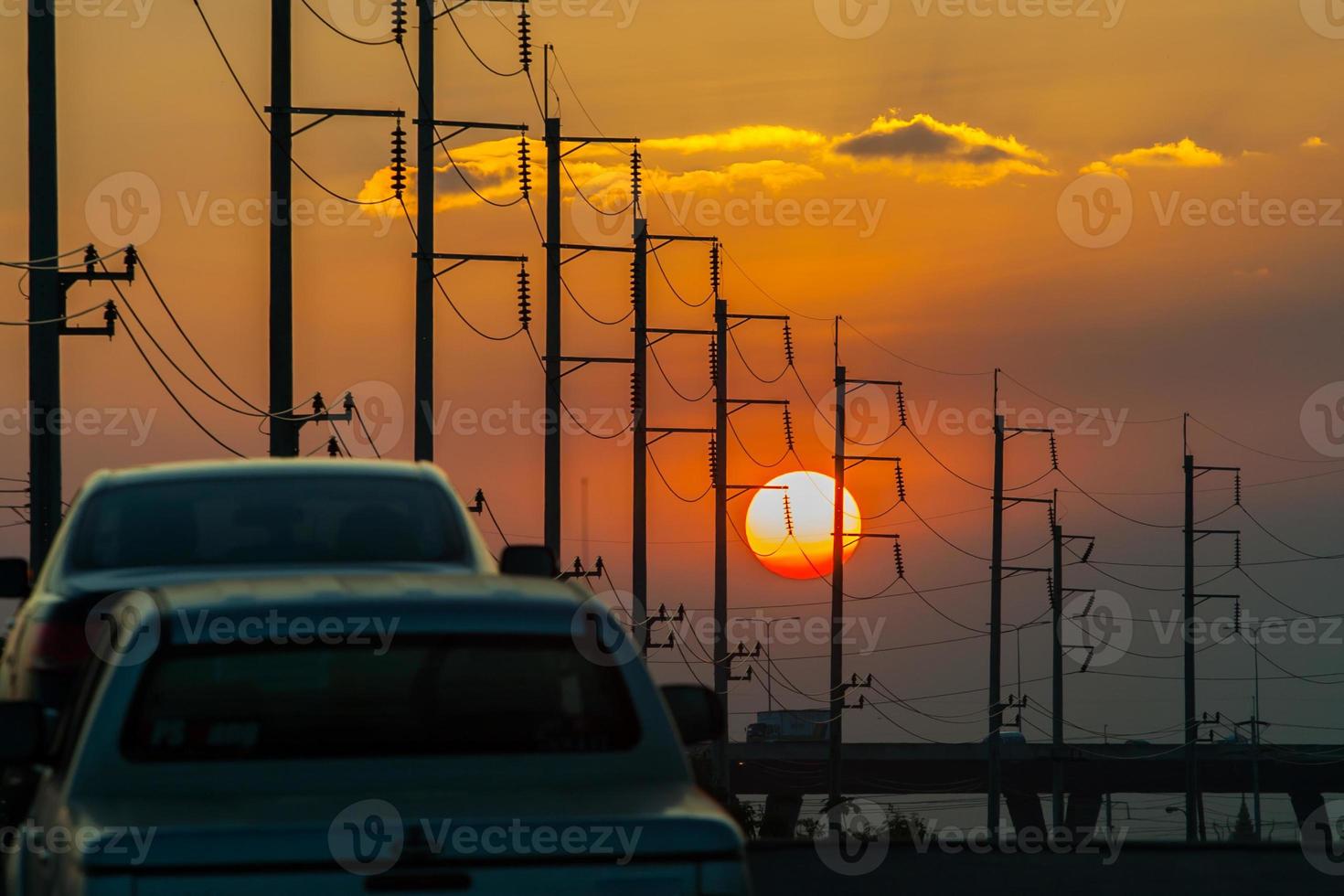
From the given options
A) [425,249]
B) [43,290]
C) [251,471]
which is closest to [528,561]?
[251,471]

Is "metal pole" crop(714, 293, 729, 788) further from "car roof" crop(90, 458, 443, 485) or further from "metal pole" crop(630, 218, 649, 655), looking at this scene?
"car roof" crop(90, 458, 443, 485)

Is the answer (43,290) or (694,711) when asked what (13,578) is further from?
(43,290)

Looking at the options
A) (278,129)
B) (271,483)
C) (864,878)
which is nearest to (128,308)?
(278,129)

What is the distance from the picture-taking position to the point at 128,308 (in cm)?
2989

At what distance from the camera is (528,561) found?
1044 cm

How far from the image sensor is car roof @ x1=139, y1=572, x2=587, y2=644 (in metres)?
5.93

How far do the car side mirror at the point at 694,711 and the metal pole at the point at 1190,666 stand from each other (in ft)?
173

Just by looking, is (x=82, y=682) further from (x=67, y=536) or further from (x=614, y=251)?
(x=614, y=251)

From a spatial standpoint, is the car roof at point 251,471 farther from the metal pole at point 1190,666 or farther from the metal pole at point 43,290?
the metal pole at point 1190,666

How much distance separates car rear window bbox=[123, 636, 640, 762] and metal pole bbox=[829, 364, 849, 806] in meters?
46.0

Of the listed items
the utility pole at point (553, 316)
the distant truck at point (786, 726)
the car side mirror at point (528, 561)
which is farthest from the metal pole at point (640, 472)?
the distant truck at point (786, 726)

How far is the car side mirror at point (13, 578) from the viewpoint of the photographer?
10555 mm

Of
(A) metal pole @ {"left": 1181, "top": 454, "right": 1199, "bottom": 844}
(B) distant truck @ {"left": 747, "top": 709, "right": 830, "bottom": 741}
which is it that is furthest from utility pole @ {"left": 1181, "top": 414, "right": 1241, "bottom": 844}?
(B) distant truck @ {"left": 747, "top": 709, "right": 830, "bottom": 741}

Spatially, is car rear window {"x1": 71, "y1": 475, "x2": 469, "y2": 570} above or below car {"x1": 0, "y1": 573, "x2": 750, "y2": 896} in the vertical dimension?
above
